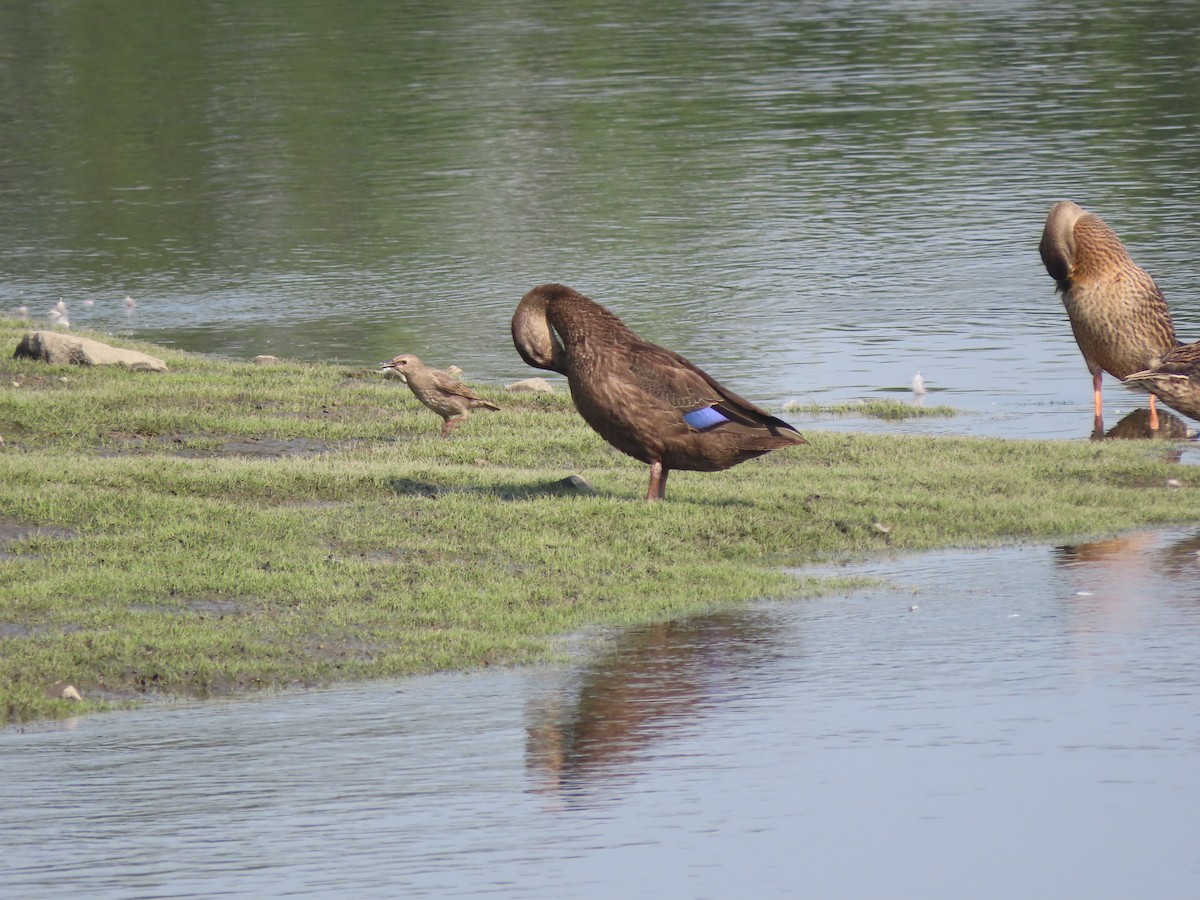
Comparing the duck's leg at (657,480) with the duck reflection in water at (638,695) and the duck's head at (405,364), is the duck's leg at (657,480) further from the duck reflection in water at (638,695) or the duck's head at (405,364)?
the duck's head at (405,364)

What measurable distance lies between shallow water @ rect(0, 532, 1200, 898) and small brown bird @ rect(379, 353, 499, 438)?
207 inches

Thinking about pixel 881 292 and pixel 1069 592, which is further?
pixel 881 292

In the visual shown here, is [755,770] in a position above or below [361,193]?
above

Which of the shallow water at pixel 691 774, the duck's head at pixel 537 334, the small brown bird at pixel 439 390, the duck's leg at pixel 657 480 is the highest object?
the duck's head at pixel 537 334

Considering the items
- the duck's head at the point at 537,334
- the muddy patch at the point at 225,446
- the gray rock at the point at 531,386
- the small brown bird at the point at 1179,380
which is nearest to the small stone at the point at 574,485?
the duck's head at the point at 537,334

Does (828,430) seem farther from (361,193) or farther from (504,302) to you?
(361,193)

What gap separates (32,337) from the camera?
694 inches

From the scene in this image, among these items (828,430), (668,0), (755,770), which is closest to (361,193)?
(828,430)

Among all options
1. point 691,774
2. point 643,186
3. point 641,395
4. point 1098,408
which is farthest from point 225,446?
point 643,186

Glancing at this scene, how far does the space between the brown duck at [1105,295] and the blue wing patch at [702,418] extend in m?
5.51

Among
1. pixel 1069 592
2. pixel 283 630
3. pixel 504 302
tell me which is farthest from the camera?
pixel 504 302

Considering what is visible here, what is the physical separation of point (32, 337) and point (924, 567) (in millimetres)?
9379

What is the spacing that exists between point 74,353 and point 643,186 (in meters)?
15.0

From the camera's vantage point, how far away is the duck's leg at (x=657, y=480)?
1213 centimetres
